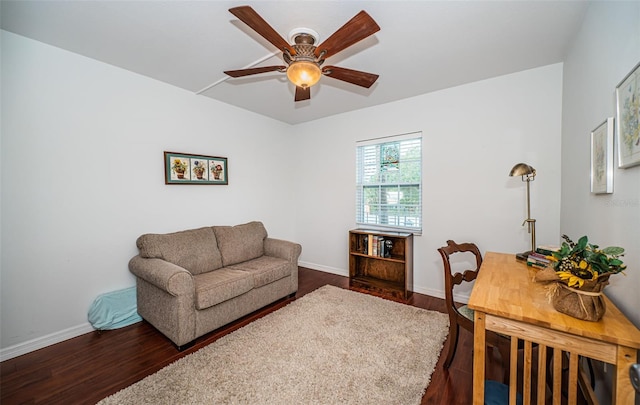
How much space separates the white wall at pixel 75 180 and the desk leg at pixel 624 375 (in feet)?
11.6

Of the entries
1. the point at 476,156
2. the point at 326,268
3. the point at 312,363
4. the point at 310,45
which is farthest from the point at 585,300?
the point at 326,268

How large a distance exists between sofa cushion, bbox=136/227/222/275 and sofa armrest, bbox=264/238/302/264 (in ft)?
2.11

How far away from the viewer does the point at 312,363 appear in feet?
6.05

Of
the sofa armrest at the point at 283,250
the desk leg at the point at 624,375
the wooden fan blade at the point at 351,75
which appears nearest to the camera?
the desk leg at the point at 624,375

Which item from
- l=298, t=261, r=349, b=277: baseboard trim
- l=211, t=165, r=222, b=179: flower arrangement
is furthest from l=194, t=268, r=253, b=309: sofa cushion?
l=298, t=261, r=349, b=277: baseboard trim

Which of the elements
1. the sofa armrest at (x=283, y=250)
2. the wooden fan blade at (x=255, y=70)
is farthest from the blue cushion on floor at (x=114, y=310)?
the wooden fan blade at (x=255, y=70)

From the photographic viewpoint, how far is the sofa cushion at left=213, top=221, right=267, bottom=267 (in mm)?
2963

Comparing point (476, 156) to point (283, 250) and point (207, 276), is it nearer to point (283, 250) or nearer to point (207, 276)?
point (283, 250)

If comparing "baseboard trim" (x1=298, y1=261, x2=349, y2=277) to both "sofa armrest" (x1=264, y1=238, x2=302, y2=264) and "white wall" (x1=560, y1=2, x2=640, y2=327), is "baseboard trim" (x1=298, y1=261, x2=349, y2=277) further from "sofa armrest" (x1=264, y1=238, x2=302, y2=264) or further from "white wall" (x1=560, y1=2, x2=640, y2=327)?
"white wall" (x1=560, y1=2, x2=640, y2=327)

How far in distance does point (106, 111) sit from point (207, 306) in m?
2.15

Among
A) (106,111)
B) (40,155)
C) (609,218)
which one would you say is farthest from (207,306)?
(609,218)

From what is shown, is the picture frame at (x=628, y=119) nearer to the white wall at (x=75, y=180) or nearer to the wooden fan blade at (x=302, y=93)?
the wooden fan blade at (x=302, y=93)

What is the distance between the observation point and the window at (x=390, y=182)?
328cm

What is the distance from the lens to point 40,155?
6.75ft
